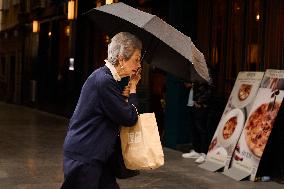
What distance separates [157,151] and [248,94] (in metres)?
5.60

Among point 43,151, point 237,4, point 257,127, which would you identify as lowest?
point 43,151

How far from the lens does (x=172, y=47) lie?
3.71 metres

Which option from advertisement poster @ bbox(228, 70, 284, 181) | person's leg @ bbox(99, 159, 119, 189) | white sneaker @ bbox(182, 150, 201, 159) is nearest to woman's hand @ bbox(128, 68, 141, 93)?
person's leg @ bbox(99, 159, 119, 189)

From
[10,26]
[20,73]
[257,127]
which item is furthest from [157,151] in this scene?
[10,26]

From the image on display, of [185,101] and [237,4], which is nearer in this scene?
[237,4]

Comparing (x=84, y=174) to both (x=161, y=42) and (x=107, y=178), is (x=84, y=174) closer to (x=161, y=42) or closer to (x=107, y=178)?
(x=107, y=178)

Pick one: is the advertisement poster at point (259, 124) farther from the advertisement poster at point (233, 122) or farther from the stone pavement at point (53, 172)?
the stone pavement at point (53, 172)

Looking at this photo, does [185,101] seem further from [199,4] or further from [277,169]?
[277,169]

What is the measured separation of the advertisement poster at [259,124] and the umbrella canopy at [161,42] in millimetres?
4101

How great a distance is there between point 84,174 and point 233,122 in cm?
585

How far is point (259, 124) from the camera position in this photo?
8195 millimetres

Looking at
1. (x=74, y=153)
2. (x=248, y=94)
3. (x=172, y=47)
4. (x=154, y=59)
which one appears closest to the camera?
(x=74, y=153)

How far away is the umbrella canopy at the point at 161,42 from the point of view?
3.76 metres

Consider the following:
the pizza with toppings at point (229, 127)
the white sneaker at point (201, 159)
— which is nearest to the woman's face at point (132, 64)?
the pizza with toppings at point (229, 127)
